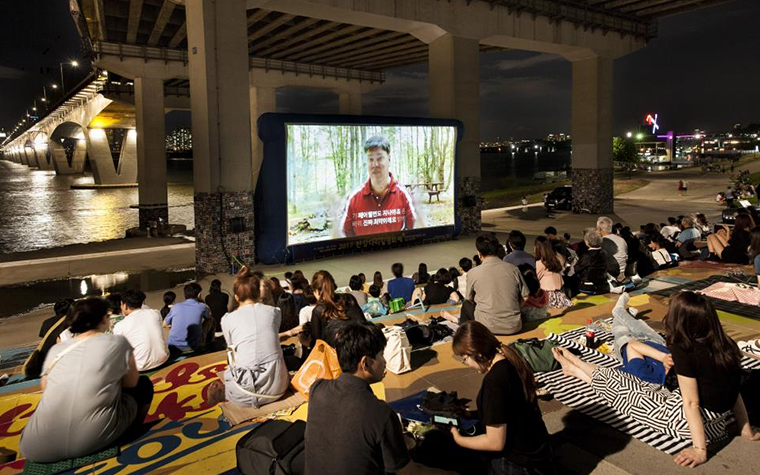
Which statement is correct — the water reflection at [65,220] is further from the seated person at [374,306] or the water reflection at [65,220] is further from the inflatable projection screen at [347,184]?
the seated person at [374,306]

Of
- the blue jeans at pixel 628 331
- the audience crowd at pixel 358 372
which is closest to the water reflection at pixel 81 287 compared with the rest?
the audience crowd at pixel 358 372

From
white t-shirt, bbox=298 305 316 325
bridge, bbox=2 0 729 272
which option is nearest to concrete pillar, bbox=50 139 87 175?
bridge, bbox=2 0 729 272

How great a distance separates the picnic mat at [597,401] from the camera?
4.38 m

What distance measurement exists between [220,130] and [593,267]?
9.84 m

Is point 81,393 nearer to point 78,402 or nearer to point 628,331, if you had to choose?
point 78,402

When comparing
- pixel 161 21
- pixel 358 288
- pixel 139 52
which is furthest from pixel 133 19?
pixel 358 288

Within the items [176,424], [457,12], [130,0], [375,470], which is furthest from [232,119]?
[375,470]

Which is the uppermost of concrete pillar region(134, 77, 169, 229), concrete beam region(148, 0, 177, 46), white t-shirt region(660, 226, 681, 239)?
concrete beam region(148, 0, 177, 46)

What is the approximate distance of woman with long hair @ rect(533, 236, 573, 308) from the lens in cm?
829

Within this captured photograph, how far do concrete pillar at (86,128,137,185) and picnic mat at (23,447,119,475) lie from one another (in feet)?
199

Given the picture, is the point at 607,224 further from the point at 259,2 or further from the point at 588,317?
the point at 259,2

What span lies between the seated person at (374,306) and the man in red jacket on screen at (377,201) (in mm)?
7085

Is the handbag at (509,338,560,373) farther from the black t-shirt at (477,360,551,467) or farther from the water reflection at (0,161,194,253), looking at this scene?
the water reflection at (0,161,194,253)

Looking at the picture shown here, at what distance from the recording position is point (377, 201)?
54.0 feet
